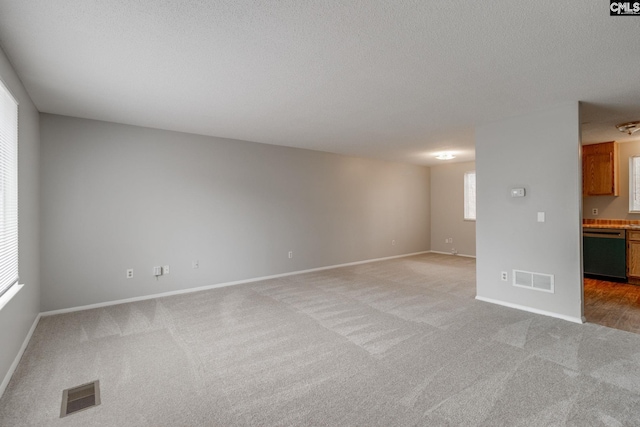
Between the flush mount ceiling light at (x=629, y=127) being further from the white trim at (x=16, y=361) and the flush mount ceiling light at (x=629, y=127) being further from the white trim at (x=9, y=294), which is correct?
the white trim at (x=16, y=361)

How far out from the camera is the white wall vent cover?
3686 millimetres

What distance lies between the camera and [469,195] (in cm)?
794

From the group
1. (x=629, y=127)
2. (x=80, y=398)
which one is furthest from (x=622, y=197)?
(x=80, y=398)

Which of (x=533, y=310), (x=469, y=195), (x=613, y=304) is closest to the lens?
(x=533, y=310)

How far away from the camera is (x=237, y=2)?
5.86 ft

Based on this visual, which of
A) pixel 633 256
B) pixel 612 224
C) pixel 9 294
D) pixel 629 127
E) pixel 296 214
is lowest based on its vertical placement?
pixel 633 256

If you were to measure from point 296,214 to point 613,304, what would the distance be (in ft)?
16.6

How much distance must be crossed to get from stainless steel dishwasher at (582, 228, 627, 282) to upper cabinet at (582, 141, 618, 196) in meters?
0.84

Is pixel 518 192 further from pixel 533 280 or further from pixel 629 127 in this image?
pixel 629 127

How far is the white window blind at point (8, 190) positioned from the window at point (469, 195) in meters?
8.51

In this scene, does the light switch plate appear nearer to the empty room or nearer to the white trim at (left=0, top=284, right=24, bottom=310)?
the empty room

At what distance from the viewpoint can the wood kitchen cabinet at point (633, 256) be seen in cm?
489

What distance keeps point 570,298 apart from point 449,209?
5.04 meters

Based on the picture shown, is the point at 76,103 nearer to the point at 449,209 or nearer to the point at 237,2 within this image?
the point at 237,2
